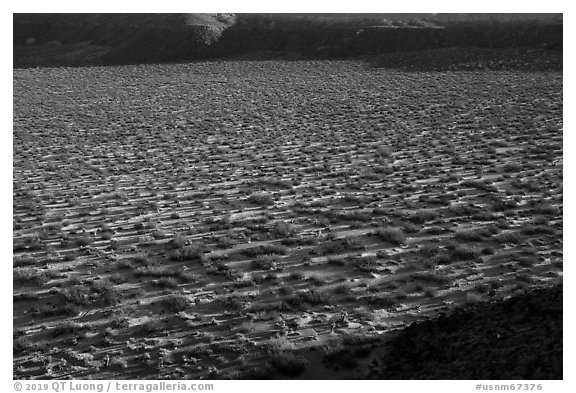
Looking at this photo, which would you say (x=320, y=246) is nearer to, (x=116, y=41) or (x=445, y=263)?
(x=445, y=263)

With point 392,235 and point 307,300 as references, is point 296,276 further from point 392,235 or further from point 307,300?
point 392,235

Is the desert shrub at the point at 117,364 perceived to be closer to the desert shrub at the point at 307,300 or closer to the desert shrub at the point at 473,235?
the desert shrub at the point at 307,300

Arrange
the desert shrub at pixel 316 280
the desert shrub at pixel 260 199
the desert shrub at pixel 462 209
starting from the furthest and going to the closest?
the desert shrub at pixel 260 199
the desert shrub at pixel 462 209
the desert shrub at pixel 316 280

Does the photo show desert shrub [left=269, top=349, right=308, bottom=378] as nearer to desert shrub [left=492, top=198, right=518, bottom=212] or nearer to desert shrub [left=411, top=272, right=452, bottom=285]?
desert shrub [left=411, top=272, right=452, bottom=285]

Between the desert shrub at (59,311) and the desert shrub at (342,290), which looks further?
the desert shrub at (342,290)

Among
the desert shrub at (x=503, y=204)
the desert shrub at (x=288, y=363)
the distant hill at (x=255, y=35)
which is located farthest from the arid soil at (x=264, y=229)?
the distant hill at (x=255, y=35)

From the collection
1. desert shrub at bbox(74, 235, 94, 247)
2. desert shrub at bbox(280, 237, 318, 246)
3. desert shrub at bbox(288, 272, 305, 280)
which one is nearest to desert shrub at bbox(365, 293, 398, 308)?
desert shrub at bbox(288, 272, 305, 280)

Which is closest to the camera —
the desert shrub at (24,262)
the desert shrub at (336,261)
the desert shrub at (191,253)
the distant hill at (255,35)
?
the desert shrub at (336,261)

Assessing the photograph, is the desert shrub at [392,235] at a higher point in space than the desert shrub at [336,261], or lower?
higher
